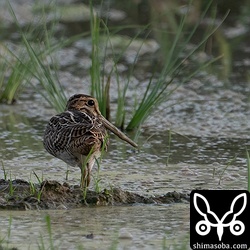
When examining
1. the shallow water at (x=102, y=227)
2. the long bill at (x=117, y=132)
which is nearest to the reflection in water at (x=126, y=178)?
the shallow water at (x=102, y=227)

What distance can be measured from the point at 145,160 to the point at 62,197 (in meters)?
1.11

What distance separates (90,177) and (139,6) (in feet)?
16.7

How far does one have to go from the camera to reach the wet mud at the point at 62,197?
463 cm

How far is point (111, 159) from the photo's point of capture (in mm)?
5734

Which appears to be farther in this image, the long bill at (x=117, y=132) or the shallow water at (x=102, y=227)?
the long bill at (x=117, y=132)

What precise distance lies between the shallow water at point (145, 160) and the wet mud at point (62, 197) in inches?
2.5

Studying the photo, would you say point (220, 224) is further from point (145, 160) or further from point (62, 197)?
point (145, 160)

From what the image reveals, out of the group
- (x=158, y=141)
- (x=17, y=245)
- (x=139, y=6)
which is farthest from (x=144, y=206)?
(x=139, y=6)

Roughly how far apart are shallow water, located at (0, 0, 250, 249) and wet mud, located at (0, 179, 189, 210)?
6 centimetres

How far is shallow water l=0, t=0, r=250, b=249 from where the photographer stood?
4.24 meters

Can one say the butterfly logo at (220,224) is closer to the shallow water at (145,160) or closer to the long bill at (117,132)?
the shallow water at (145,160)

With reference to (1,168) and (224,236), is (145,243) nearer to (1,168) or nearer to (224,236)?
(224,236)

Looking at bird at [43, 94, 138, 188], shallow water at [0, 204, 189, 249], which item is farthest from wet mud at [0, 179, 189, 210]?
bird at [43, 94, 138, 188]

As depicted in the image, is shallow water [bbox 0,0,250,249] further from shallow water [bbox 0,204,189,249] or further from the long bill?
the long bill
